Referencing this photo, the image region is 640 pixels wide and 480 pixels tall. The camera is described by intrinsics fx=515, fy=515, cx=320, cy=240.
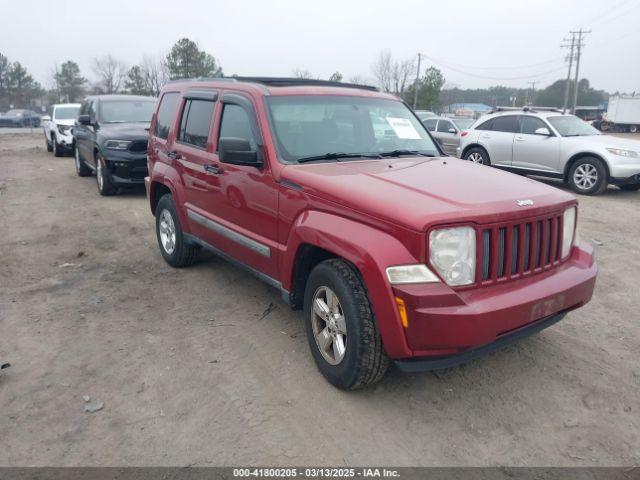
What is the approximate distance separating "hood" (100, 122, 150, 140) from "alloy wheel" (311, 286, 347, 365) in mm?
7305

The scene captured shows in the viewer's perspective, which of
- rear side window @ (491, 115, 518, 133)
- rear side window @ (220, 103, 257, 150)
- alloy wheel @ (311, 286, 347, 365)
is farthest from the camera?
rear side window @ (491, 115, 518, 133)

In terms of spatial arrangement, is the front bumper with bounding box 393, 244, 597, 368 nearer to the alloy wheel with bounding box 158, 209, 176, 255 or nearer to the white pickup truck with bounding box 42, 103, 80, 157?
the alloy wheel with bounding box 158, 209, 176, 255

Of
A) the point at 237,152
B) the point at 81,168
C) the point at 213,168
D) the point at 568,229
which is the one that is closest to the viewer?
the point at 568,229

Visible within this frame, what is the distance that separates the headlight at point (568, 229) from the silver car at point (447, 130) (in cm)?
864

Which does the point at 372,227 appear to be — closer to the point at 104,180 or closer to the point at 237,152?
the point at 237,152

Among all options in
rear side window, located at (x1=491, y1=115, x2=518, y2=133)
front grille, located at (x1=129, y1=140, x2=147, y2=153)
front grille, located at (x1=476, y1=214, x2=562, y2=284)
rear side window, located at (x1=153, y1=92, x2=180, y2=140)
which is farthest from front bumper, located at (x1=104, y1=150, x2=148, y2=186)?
front grille, located at (x1=476, y1=214, x2=562, y2=284)

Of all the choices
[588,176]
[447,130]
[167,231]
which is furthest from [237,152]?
[447,130]

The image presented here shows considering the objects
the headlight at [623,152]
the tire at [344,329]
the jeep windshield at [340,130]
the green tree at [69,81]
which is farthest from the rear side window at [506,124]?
the green tree at [69,81]

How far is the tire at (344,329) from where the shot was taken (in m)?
3.03

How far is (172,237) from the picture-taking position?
18.9ft

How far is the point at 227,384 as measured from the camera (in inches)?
136

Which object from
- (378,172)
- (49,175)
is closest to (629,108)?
(49,175)

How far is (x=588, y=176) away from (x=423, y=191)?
28.4ft

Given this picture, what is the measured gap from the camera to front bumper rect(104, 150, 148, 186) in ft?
31.3
